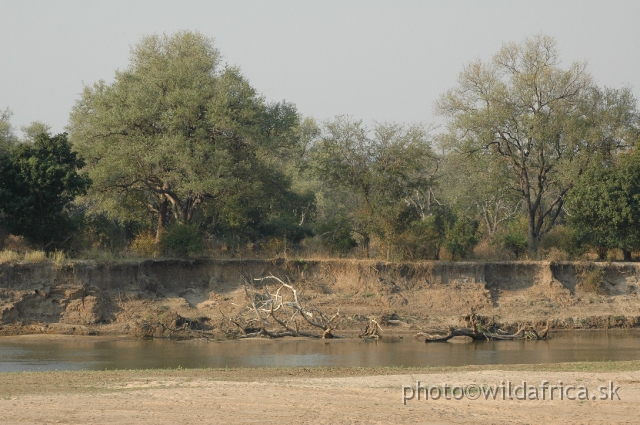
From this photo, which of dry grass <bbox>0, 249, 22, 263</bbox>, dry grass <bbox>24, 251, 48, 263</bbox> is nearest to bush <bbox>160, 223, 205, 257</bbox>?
dry grass <bbox>24, 251, 48, 263</bbox>

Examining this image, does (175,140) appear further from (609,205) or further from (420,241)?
(609,205)

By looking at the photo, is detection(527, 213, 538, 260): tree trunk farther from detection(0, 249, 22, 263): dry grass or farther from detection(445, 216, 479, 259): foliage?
detection(0, 249, 22, 263): dry grass

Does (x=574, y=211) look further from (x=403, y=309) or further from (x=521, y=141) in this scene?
(x=403, y=309)

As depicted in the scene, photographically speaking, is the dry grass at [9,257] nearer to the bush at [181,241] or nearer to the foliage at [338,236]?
the bush at [181,241]

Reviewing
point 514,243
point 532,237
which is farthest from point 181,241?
point 532,237

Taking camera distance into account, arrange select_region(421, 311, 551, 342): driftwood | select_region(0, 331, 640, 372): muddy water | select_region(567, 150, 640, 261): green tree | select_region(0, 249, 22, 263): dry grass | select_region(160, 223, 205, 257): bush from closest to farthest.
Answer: select_region(0, 331, 640, 372): muddy water < select_region(421, 311, 551, 342): driftwood < select_region(0, 249, 22, 263): dry grass < select_region(160, 223, 205, 257): bush < select_region(567, 150, 640, 261): green tree

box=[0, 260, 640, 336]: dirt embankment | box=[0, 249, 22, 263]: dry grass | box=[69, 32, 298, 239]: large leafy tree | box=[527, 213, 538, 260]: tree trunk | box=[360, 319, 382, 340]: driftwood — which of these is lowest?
box=[360, 319, 382, 340]: driftwood

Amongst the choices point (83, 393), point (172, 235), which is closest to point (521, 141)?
point (172, 235)

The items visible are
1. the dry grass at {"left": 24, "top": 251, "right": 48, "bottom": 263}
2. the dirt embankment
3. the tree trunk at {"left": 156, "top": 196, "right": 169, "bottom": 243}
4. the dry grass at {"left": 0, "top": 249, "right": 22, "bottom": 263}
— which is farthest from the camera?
the tree trunk at {"left": 156, "top": 196, "right": 169, "bottom": 243}

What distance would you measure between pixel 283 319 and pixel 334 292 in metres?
3.92

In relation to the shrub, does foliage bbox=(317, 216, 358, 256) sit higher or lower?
higher

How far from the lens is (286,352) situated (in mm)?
26734

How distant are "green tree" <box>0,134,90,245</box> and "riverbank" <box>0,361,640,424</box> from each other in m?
15.6

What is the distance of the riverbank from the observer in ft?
44.3
